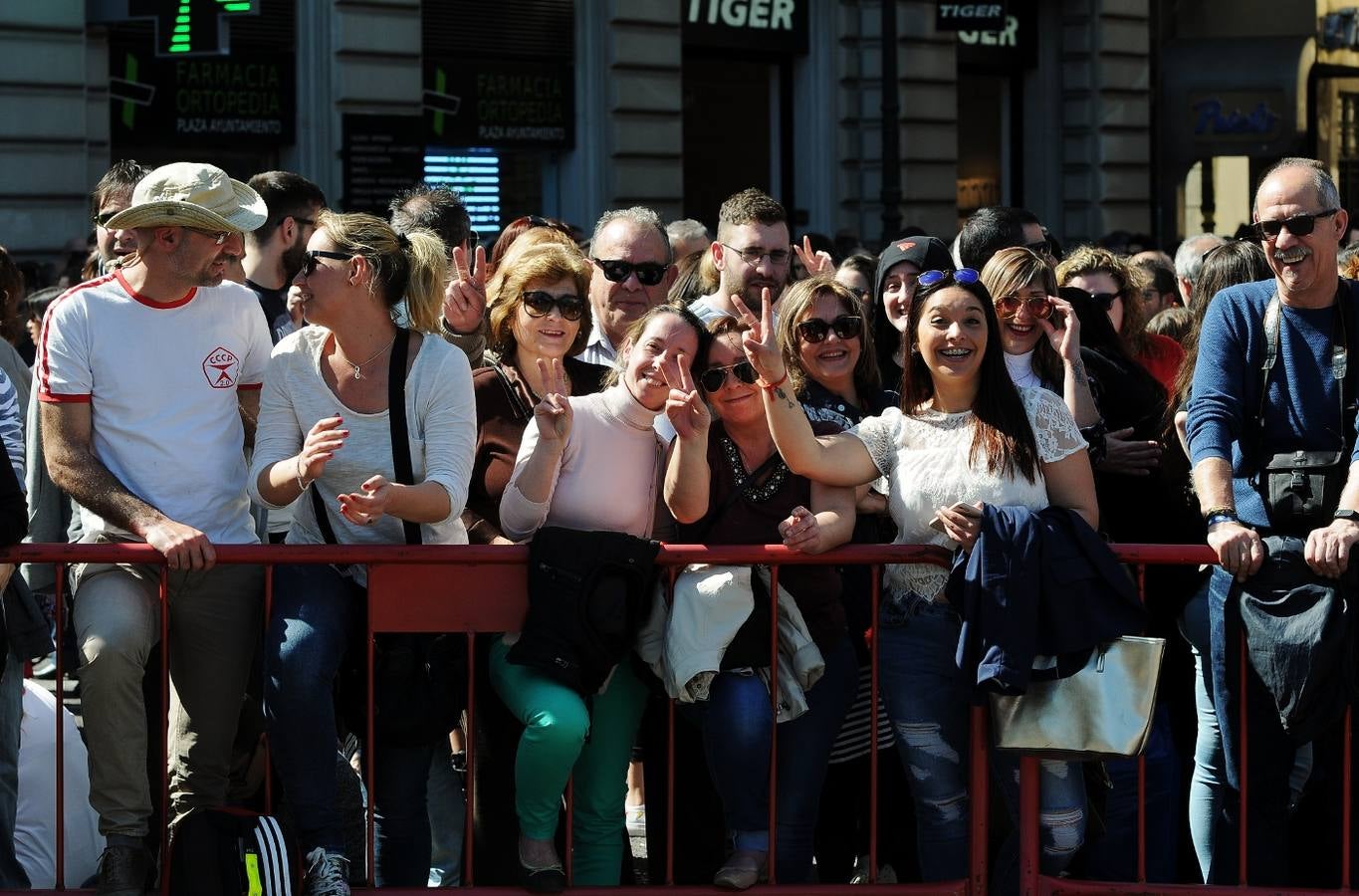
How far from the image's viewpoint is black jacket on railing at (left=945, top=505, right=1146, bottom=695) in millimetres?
4770

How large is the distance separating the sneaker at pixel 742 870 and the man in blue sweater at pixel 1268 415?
1305 mm

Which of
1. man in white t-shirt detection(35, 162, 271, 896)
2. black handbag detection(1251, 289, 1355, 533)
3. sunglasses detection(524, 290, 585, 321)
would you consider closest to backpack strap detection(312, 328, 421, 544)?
man in white t-shirt detection(35, 162, 271, 896)

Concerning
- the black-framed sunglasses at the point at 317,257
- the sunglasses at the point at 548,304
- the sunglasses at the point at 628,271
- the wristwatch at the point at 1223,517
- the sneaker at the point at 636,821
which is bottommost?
the sneaker at the point at 636,821

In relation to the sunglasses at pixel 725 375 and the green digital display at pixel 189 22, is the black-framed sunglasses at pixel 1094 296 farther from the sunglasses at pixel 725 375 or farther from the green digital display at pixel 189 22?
the green digital display at pixel 189 22

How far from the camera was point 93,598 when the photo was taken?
16.0ft

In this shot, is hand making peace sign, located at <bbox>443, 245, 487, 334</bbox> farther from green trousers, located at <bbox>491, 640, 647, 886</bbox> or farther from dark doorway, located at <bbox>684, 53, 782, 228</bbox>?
dark doorway, located at <bbox>684, 53, 782, 228</bbox>

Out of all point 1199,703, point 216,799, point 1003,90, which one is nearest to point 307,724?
point 216,799

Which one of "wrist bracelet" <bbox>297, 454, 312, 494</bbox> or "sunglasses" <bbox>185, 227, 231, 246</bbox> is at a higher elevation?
"sunglasses" <bbox>185, 227, 231, 246</bbox>

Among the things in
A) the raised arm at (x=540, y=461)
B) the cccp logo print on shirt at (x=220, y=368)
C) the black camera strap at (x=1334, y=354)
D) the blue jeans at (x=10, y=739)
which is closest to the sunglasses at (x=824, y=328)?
the raised arm at (x=540, y=461)

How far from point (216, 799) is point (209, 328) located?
1.27 metres

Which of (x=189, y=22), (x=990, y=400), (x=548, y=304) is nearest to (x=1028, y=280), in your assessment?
(x=990, y=400)

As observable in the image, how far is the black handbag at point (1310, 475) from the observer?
5051mm

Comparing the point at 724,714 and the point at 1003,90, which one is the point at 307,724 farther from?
the point at 1003,90

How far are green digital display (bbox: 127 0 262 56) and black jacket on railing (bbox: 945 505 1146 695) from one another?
9.45 metres
